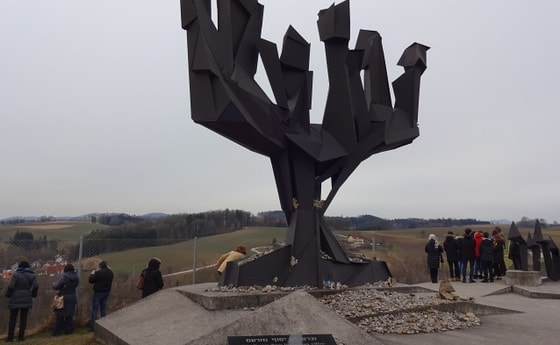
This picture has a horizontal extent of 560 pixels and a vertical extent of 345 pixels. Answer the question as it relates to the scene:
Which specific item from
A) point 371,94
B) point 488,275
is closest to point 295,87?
point 371,94

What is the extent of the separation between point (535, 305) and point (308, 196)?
4895 mm

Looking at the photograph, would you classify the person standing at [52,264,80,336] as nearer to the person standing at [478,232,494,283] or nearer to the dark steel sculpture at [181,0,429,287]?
the dark steel sculpture at [181,0,429,287]

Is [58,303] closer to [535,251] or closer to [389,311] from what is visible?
[389,311]

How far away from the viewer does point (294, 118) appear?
8.84 metres

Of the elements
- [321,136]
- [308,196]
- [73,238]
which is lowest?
[73,238]

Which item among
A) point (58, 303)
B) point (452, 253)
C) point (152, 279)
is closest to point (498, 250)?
point (452, 253)

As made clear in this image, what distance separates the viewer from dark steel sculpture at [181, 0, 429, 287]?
25.6 feet

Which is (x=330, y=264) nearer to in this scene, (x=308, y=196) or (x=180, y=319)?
(x=308, y=196)

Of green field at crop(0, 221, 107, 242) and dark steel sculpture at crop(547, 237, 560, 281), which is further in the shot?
dark steel sculpture at crop(547, 237, 560, 281)

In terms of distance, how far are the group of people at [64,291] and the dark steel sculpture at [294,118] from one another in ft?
5.76

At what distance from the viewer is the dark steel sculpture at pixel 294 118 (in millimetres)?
7793

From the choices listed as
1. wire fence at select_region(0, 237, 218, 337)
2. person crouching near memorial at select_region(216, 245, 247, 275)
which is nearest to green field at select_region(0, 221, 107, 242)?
wire fence at select_region(0, 237, 218, 337)

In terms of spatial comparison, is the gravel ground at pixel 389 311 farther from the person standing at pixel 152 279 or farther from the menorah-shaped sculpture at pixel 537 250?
the menorah-shaped sculpture at pixel 537 250

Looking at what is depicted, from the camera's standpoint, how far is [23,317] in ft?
25.7
